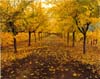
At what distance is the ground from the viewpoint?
18.3ft

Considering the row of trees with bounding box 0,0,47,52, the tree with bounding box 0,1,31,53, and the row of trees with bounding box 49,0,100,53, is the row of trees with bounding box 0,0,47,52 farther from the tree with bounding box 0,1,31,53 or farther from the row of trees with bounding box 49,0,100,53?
the row of trees with bounding box 49,0,100,53

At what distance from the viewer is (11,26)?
18.4 feet

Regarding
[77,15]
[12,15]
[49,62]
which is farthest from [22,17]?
[77,15]

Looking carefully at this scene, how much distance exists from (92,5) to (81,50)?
3.28 ft

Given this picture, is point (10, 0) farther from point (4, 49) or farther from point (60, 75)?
point (60, 75)

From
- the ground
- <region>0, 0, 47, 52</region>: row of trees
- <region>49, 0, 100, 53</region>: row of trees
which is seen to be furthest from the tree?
<region>49, 0, 100, 53</region>: row of trees

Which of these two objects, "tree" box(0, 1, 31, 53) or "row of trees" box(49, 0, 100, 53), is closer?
"tree" box(0, 1, 31, 53)

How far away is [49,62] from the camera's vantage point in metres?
5.79

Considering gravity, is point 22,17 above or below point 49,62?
above

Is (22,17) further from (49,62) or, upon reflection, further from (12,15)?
(49,62)

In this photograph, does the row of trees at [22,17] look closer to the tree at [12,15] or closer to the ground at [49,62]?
the tree at [12,15]

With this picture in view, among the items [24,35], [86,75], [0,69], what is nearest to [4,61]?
[0,69]

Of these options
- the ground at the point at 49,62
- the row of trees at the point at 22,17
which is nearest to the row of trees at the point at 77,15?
the ground at the point at 49,62

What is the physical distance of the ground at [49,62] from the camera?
18.3 feet
